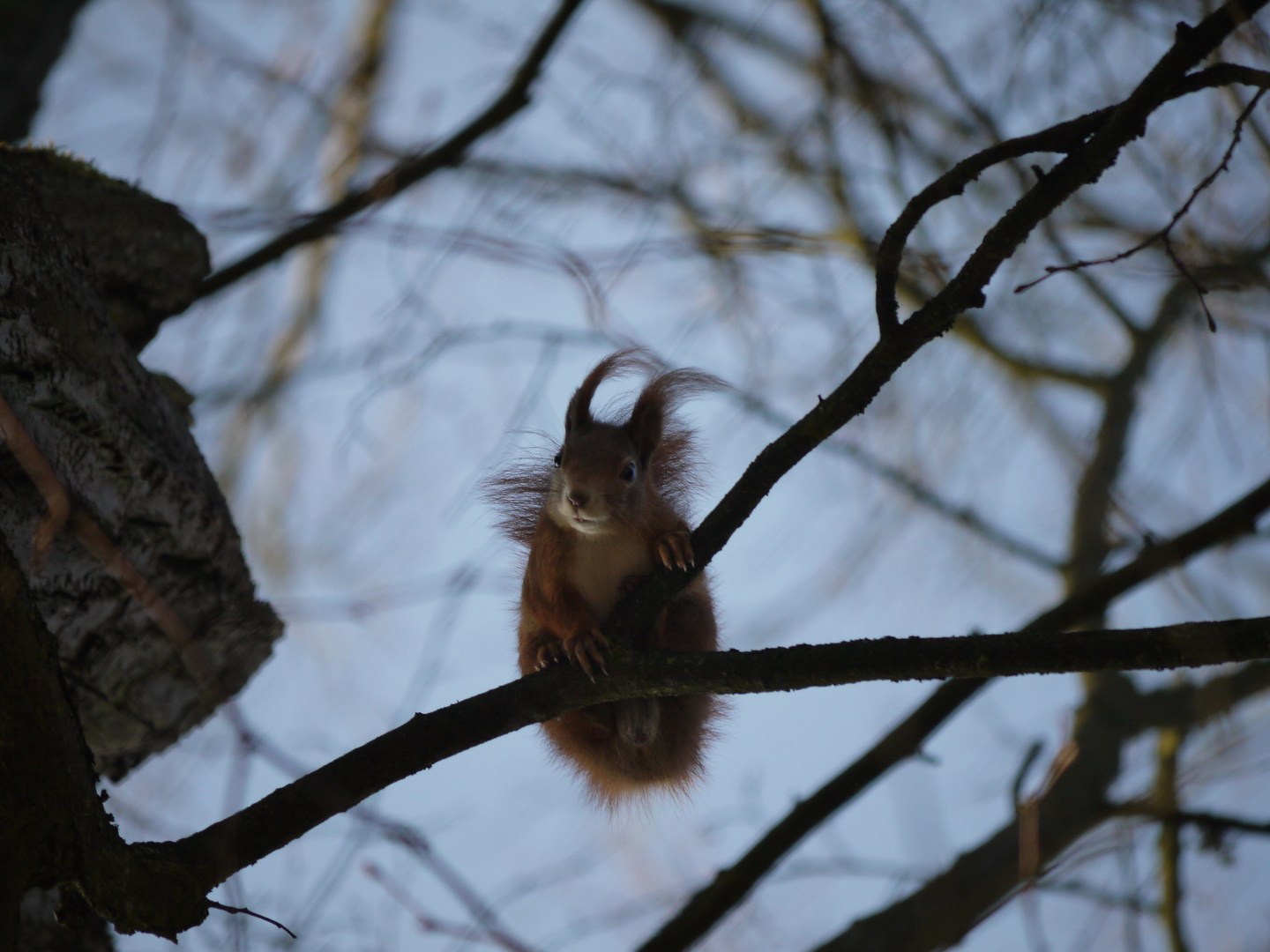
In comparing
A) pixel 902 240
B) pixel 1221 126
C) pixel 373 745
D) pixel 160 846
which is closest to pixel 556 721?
pixel 373 745

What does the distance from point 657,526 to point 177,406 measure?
1.15 meters

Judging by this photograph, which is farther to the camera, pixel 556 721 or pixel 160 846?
pixel 556 721

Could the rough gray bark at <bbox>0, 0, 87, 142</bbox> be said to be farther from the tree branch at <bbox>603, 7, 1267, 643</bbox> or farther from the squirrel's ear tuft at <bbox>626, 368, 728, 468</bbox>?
the tree branch at <bbox>603, 7, 1267, 643</bbox>

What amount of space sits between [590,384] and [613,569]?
0.45 m

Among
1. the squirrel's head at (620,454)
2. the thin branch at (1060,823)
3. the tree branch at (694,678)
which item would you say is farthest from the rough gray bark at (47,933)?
the thin branch at (1060,823)

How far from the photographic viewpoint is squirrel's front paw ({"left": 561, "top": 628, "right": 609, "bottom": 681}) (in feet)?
5.53

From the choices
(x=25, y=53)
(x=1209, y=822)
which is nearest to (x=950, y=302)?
(x=1209, y=822)

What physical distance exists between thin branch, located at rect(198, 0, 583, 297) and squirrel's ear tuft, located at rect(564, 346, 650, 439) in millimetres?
850

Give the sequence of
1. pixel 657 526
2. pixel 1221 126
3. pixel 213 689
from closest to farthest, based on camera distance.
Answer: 1. pixel 213 689
2. pixel 657 526
3. pixel 1221 126

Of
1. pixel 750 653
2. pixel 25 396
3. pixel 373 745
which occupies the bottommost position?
pixel 373 745

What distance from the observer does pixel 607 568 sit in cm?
210

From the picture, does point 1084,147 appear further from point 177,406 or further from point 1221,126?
point 177,406

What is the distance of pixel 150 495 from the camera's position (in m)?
1.92

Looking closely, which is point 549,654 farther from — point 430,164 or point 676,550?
point 430,164
